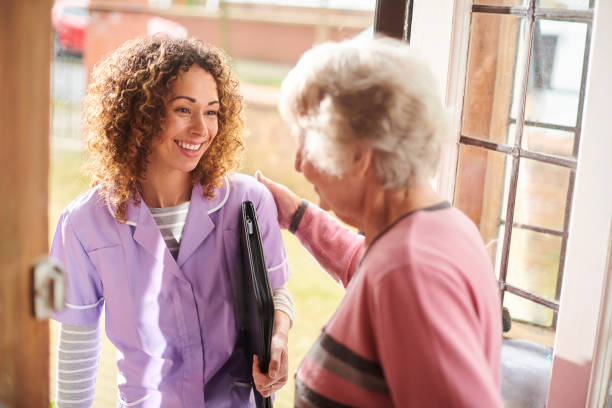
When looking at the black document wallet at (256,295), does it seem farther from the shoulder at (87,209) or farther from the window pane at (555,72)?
the window pane at (555,72)

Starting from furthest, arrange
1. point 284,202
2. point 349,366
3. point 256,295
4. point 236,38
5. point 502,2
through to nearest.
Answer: point 236,38
point 502,2
point 284,202
point 256,295
point 349,366

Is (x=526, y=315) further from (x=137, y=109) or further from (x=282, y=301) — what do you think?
(x=137, y=109)

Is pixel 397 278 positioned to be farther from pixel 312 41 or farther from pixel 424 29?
pixel 312 41

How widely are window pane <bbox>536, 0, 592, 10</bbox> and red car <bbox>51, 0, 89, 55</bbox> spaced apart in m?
9.10

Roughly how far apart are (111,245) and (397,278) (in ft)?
2.67

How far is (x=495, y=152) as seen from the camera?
187cm

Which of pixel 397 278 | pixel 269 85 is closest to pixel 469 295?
pixel 397 278

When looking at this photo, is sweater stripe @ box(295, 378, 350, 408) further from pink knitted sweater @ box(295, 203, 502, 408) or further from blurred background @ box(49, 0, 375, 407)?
blurred background @ box(49, 0, 375, 407)

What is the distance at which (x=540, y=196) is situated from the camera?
72.0 inches

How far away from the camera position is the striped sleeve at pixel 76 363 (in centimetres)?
152

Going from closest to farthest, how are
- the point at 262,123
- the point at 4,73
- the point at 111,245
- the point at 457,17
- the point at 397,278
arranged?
the point at 4,73 → the point at 397,278 → the point at 111,245 → the point at 457,17 → the point at 262,123

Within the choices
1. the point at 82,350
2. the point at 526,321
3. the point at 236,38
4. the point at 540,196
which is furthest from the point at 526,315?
the point at 236,38

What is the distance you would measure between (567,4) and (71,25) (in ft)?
32.1

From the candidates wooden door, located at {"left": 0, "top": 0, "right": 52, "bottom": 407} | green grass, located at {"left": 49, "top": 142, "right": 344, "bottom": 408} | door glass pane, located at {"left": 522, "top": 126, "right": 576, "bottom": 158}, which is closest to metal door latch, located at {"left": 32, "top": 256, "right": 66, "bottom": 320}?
wooden door, located at {"left": 0, "top": 0, "right": 52, "bottom": 407}
